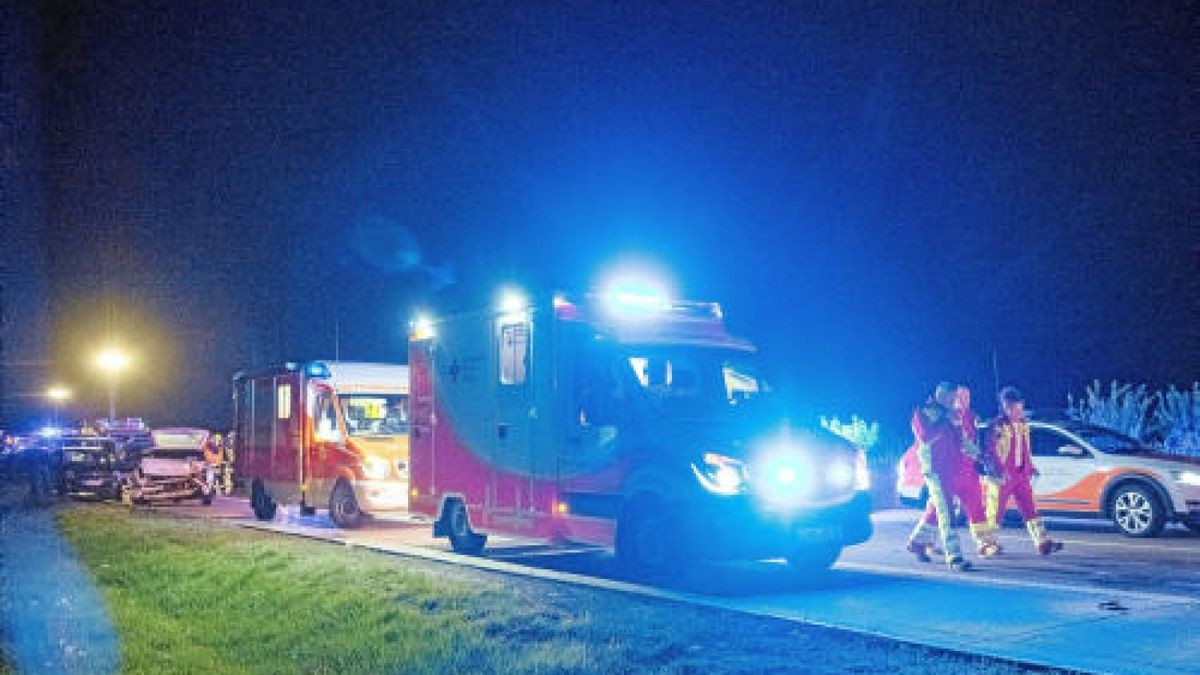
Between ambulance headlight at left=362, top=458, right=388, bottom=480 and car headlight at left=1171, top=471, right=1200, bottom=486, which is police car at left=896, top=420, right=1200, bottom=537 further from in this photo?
ambulance headlight at left=362, top=458, right=388, bottom=480

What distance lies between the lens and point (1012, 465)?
11.7 metres

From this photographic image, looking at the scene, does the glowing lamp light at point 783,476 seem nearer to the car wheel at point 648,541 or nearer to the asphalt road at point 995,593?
the asphalt road at point 995,593

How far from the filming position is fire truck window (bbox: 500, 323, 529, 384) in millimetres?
11805

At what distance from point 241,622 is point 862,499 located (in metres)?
5.51

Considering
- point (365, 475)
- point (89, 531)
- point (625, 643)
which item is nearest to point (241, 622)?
point (625, 643)

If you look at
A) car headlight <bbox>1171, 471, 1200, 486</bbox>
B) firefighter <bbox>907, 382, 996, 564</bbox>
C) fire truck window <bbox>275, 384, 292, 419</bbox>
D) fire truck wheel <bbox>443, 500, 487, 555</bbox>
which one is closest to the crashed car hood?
fire truck window <bbox>275, 384, 292, 419</bbox>

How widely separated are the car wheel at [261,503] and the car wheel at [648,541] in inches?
427

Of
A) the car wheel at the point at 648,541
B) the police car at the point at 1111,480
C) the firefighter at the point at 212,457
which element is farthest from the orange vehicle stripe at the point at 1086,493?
the firefighter at the point at 212,457

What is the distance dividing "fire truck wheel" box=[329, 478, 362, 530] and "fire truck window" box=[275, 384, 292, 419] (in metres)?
1.82

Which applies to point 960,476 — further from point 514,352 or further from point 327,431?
point 327,431

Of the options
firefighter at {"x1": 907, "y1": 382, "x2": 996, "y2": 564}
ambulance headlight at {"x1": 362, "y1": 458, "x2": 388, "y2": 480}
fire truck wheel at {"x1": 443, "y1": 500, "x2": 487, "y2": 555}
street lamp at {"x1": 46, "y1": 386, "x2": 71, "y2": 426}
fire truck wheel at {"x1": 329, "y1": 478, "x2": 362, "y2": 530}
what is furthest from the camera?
street lamp at {"x1": 46, "y1": 386, "x2": 71, "y2": 426}

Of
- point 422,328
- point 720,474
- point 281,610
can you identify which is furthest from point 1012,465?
point 281,610

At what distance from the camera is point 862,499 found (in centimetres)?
1062

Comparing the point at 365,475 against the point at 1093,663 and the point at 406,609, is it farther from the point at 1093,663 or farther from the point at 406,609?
the point at 1093,663
